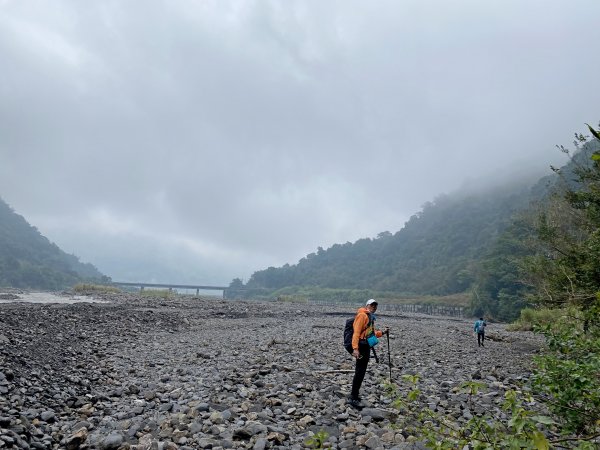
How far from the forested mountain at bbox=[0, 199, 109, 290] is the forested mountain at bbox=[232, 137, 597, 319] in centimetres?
6610

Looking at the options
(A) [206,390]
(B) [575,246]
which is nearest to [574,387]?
(A) [206,390]

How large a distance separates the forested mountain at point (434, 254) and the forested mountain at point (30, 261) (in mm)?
66104

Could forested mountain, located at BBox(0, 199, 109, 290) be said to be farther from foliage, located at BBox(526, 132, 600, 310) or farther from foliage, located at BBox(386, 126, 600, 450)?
foliage, located at BBox(386, 126, 600, 450)

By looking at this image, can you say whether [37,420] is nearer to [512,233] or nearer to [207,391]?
[207,391]

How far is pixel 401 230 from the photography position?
598ft

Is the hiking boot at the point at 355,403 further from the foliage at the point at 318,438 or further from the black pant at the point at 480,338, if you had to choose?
the black pant at the point at 480,338

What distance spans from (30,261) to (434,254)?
388ft

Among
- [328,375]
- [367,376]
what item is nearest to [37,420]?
[328,375]

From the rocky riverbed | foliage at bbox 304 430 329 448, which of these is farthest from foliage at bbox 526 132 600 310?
foliage at bbox 304 430 329 448

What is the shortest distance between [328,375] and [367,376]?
3.06 ft

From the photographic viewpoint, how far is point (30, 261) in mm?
120750

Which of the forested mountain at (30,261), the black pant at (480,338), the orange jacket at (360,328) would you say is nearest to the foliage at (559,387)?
the orange jacket at (360,328)

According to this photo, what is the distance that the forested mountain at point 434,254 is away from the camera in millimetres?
92819

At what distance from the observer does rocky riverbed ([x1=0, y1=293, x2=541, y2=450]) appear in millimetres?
6523
